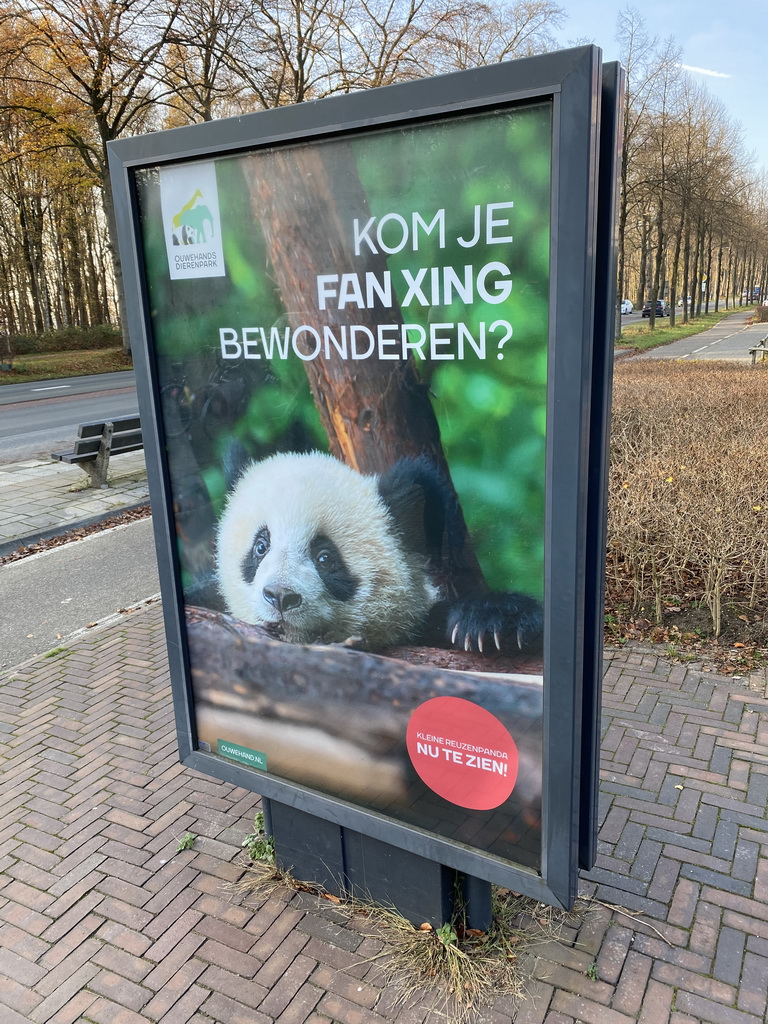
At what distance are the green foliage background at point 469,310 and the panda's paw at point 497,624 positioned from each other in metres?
0.05

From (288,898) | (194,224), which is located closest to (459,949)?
(288,898)

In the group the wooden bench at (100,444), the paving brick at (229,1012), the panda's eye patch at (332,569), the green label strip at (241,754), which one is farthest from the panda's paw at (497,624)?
the wooden bench at (100,444)

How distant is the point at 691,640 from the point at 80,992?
3749 millimetres

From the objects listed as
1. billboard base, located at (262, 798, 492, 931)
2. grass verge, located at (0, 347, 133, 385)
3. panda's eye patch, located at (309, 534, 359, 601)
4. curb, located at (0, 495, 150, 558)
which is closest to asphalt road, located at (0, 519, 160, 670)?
curb, located at (0, 495, 150, 558)

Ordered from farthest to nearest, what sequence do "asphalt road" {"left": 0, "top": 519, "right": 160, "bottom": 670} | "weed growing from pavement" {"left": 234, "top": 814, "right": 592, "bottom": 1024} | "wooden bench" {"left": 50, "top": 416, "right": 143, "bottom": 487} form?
"wooden bench" {"left": 50, "top": 416, "right": 143, "bottom": 487}, "asphalt road" {"left": 0, "top": 519, "right": 160, "bottom": 670}, "weed growing from pavement" {"left": 234, "top": 814, "right": 592, "bottom": 1024}

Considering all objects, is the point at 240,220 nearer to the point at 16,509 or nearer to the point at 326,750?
the point at 326,750

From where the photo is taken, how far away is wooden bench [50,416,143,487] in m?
9.10

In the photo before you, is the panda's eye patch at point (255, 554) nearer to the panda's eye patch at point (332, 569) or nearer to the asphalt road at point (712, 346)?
the panda's eye patch at point (332, 569)

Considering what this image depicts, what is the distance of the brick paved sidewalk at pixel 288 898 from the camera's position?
2.46 metres

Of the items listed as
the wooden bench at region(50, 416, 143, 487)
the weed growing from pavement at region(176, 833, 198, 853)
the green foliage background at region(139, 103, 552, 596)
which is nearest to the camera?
the green foliage background at region(139, 103, 552, 596)

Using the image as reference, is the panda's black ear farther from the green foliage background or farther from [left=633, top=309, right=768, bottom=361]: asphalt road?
[left=633, top=309, right=768, bottom=361]: asphalt road

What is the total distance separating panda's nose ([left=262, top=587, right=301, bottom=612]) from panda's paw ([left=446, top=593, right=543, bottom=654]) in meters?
0.57

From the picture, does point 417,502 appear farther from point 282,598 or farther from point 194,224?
point 194,224

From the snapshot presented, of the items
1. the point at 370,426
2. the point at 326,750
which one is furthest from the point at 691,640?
the point at 370,426
